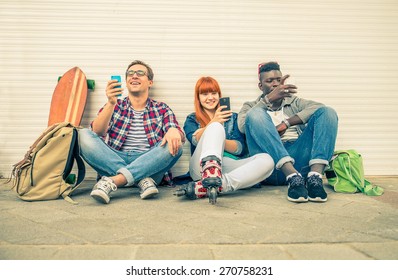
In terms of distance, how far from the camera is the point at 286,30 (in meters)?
4.00

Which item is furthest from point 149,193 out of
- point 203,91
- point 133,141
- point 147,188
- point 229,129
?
point 203,91

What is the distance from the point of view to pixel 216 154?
99.3 inches

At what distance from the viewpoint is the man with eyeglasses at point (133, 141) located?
276cm

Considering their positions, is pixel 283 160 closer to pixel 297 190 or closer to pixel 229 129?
pixel 297 190

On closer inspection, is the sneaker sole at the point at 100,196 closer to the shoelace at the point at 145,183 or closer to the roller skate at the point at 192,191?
the shoelace at the point at 145,183

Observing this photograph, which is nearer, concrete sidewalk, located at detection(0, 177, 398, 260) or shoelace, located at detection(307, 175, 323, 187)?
concrete sidewalk, located at detection(0, 177, 398, 260)

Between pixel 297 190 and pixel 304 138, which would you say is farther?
pixel 304 138

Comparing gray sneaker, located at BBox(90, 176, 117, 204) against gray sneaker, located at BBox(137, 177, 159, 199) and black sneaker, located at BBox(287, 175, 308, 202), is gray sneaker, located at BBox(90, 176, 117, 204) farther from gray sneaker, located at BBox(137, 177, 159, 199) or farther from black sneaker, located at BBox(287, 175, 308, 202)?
black sneaker, located at BBox(287, 175, 308, 202)

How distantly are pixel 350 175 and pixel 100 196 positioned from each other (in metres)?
2.33

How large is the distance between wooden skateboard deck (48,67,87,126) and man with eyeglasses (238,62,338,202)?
190cm

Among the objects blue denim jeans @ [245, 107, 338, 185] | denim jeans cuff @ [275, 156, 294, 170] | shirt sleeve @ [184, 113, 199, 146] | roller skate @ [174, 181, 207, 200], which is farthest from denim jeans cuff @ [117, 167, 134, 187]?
denim jeans cuff @ [275, 156, 294, 170]

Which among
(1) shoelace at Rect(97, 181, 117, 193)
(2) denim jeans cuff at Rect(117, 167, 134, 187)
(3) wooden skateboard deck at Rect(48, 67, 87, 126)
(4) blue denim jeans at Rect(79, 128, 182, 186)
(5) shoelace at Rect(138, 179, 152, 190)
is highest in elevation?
(3) wooden skateboard deck at Rect(48, 67, 87, 126)

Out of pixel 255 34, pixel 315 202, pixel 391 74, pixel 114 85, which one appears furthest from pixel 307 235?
pixel 391 74

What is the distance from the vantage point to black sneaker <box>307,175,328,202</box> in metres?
2.59
